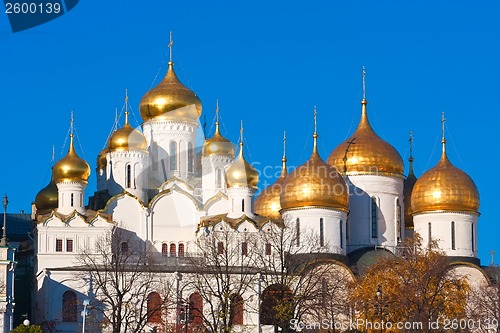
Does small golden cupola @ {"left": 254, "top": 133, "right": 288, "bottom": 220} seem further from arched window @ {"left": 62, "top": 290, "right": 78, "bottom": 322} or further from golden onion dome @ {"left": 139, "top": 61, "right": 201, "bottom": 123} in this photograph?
arched window @ {"left": 62, "top": 290, "right": 78, "bottom": 322}

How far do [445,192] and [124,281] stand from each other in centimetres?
1366

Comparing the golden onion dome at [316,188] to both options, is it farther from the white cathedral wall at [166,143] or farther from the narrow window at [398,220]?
the white cathedral wall at [166,143]

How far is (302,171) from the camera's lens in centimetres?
5953

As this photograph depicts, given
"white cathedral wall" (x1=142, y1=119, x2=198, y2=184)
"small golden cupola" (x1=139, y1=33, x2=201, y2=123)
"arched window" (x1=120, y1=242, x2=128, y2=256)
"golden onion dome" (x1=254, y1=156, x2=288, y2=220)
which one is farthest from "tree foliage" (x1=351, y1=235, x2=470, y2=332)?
"small golden cupola" (x1=139, y1=33, x2=201, y2=123)

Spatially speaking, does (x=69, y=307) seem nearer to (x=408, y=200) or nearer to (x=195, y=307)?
(x=195, y=307)

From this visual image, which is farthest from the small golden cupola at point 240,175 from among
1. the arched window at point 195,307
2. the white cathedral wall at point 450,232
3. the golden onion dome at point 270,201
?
the white cathedral wall at point 450,232

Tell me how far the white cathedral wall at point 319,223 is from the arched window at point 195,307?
463 cm

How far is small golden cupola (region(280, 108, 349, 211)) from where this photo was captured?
2327 inches

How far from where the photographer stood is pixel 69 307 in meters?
57.9

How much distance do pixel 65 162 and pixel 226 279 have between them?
32.9ft

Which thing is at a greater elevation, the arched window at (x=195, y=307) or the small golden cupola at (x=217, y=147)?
the small golden cupola at (x=217, y=147)

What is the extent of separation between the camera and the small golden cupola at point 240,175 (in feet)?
203

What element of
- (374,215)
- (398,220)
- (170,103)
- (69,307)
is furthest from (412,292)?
(170,103)

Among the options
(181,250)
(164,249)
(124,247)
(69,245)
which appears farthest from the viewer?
(164,249)
